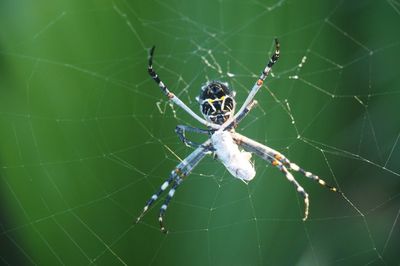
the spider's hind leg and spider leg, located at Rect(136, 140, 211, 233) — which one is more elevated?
spider leg, located at Rect(136, 140, 211, 233)

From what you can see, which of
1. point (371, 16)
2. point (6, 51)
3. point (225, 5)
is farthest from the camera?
point (225, 5)

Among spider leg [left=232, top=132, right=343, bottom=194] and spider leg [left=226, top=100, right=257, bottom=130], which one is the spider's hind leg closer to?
spider leg [left=232, top=132, right=343, bottom=194]

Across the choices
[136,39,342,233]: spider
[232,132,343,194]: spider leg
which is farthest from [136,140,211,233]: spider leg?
[232,132,343,194]: spider leg

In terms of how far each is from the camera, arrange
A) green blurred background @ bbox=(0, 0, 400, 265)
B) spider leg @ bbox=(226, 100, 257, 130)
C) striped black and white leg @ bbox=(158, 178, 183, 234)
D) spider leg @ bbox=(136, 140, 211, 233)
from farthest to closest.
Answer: spider leg @ bbox=(226, 100, 257, 130) → spider leg @ bbox=(136, 140, 211, 233) → striped black and white leg @ bbox=(158, 178, 183, 234) → green blurred background @ bbox=(0, 0, 400, 265)

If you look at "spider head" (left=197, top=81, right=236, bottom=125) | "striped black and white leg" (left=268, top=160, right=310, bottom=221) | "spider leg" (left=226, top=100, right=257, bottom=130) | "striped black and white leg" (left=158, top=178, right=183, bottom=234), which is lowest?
"striped black and white leg" (left=268, top=160, right=310, bottom=221)

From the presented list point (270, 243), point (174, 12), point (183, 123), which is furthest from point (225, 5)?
point (270, 243)

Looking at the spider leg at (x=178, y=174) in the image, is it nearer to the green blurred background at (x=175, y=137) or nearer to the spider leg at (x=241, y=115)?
the green blurred background at (x=175, y=137)

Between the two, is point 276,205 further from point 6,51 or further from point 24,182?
point 6,51

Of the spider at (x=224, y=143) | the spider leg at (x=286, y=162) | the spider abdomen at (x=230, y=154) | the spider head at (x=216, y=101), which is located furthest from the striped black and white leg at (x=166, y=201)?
the spider leg at (x=286, y=162)

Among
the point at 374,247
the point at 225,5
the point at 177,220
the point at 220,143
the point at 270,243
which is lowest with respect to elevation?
the point at 374,247
